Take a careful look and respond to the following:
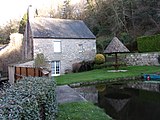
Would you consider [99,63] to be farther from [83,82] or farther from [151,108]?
[151,108]

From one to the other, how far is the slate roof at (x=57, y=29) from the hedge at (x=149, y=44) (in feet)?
19.6

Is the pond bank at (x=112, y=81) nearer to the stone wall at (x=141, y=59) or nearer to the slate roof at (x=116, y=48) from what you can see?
the slate roof at (x=116, y=48)

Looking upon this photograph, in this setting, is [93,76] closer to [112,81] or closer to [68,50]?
[112,81]

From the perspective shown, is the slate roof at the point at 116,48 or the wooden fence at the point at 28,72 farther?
the slate roof at the point at 116,48

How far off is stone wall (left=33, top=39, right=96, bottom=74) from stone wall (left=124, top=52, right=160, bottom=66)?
13.9ft

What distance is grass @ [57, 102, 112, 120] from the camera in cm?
730

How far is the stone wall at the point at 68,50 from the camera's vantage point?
24.1m

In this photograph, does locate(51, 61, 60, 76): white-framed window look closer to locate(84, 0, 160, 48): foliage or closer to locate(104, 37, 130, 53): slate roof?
locate(104, 37, 130, 53): slate roof

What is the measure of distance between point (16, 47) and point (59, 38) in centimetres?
730

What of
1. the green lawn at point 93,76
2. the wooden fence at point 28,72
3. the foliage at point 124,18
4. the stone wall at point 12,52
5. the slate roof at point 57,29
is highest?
the foliage at point 124,18

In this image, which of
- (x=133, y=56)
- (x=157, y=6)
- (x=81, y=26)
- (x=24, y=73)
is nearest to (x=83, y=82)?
(x=24, y=73)

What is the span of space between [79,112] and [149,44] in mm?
20387

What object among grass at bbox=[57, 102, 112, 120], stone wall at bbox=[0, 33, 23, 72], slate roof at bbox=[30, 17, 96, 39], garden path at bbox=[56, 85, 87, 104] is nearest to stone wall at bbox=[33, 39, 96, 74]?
slate roof at bbox=[30, 17, 96, 39]

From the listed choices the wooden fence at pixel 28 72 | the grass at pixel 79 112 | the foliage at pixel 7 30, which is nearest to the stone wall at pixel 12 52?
the wooden fence at pixel 28 72
